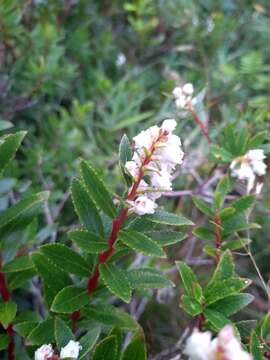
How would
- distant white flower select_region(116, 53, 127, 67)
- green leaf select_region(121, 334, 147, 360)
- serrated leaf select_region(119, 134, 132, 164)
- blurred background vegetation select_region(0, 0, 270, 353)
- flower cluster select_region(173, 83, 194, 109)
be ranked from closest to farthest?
1. green leaf select_region(121, 334, 147, 360)
2. serrated leaf select_region(119, 134, 132, 164)
3. flower cluster select_region(173, 83, 194, 109)
4. blurred background vegetation select_region(0, 0, 270, 353)
5. distant white flower select_region(116, 53, 127, 67)

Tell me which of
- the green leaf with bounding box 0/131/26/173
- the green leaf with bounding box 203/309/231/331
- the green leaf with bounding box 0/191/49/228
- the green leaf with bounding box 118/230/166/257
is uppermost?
the green leaf with bounding box 0/131/26/173

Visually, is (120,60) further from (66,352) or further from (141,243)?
(66,352)

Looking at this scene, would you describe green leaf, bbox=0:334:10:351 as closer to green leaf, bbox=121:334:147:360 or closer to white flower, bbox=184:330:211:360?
green leaf, bbox=121:334:147:360

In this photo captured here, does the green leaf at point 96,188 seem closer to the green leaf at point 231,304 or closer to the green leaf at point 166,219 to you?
the green leaf at point 166,219

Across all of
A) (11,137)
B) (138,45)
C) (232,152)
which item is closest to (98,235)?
(11,137)

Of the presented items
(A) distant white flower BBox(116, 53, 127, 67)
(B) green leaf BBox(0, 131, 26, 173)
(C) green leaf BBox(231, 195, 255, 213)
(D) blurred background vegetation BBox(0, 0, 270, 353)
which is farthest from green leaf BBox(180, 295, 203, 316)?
(A) distant white flower BBox(116, 53, 127, 67)

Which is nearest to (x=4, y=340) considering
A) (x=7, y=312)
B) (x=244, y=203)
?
(x=7, y=312)

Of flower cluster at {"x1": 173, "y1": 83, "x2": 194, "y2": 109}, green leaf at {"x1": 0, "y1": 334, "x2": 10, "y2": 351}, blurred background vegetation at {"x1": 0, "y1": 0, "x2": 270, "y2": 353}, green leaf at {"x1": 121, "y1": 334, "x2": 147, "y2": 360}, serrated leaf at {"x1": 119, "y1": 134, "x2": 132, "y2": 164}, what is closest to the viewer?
green leaf at {"x1": 121, "y1": 334, "x2": 147, "y2": 360}

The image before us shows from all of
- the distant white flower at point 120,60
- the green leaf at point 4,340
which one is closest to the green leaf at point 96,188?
the green leaf at point 4,340
